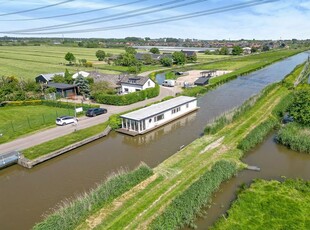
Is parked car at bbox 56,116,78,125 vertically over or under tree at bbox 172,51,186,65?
under

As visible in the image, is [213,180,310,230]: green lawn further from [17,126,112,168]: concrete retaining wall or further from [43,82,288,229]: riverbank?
[17,126,112,168]: concrete retaining wall

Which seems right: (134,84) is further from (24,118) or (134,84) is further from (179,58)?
(179,58)

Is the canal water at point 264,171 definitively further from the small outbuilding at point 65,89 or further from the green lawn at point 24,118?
the small outbuilding at point 65,89

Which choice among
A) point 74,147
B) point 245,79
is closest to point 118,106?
point 74,147

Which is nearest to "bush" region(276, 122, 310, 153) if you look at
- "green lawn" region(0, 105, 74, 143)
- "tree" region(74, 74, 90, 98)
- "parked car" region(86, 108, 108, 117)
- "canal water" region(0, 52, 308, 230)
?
"canal water" region(0, 52, 308, 230)

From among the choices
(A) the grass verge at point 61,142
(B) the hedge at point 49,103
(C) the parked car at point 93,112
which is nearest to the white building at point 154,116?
(A) the grass verge at point 61,142

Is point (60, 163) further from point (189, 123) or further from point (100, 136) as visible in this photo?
point (189, 123)

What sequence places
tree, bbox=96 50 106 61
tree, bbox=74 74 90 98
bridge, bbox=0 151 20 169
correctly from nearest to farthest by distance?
bridge, bbox=0 151 20 169, tree, bbox=74 74 90 98, tree, bbox=96 50 106 61
